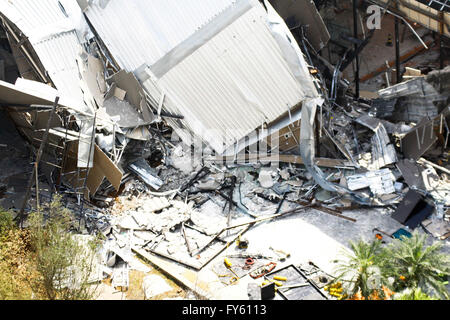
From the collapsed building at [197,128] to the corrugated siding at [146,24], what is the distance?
0.11 feet

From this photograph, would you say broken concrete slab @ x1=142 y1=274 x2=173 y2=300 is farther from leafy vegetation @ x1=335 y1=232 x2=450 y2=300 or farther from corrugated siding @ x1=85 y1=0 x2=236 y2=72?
corrugated siding @ x1=85 y1=0 x2=236 y2=72

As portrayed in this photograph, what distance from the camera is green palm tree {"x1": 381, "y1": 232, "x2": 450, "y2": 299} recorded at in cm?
1085

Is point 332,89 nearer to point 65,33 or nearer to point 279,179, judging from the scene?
point 279,179

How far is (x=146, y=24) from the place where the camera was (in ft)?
48.2

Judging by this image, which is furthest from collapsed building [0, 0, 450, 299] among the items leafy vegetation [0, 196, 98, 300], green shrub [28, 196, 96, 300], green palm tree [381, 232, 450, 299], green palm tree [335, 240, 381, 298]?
green palm tree [335, 240, 381, 298]

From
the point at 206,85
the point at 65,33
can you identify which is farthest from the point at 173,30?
the point at 65,33

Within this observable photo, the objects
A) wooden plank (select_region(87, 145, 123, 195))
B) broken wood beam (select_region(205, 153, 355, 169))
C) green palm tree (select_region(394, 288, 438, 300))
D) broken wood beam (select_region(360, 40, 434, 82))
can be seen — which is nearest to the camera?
green palm tree (select_region(394, 288, 438, 300))

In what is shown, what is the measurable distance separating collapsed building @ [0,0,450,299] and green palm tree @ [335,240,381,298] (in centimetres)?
242

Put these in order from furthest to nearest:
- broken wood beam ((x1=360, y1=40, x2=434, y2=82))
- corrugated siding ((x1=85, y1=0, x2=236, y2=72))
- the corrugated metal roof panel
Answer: broken wood beam ((x1=360, y1=40, x2=434, y2=82)) → corrugated siding ((x1=85, y1=0, x2=236, y2=72)) → the corrugated metal roof panel

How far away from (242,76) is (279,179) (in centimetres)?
294

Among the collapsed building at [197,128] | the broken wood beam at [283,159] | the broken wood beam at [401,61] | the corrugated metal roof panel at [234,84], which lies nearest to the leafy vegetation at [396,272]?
the collapsed building at [197,128]

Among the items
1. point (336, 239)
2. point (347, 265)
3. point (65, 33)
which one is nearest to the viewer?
A: point (347, 265)

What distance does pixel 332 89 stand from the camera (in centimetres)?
1647

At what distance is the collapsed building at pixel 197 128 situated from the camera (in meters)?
13.6
